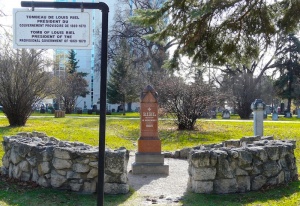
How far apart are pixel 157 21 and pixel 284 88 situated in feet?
153

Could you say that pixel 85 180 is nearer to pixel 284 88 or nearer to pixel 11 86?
pixel 11 86

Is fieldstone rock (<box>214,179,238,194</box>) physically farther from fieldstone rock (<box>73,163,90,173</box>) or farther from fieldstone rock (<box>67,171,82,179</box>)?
fieldstone rock (<box>67,171,82,179</box>)

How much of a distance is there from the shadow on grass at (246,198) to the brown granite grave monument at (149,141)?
2.73m

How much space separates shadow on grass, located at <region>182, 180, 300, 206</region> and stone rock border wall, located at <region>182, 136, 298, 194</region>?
16cm

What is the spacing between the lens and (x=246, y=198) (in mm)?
7008

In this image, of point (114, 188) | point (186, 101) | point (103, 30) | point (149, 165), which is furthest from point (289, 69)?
point (103, 30)

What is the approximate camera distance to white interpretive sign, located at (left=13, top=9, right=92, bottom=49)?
3766 mm

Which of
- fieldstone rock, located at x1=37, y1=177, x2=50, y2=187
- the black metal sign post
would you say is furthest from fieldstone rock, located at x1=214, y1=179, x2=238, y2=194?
the black metal sign post

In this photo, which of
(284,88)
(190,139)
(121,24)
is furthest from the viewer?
(284,88)

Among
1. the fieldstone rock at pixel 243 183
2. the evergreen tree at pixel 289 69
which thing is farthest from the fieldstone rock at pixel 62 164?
the evergreen tree at pixel 289 69

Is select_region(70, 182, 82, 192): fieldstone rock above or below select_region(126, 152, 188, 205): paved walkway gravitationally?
above

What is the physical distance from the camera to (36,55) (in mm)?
20688

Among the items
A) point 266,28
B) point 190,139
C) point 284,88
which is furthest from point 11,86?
point 284,88

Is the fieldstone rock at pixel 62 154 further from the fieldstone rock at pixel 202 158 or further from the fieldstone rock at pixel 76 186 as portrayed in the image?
the fieldstone rock at pixel 202 158
